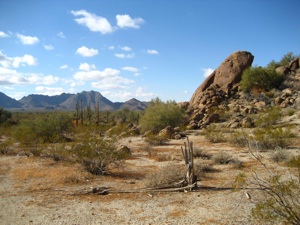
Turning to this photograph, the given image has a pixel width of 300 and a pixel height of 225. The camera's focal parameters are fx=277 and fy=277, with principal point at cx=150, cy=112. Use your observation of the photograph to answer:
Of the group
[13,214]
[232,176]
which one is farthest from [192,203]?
[13,214]

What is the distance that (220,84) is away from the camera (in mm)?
48844

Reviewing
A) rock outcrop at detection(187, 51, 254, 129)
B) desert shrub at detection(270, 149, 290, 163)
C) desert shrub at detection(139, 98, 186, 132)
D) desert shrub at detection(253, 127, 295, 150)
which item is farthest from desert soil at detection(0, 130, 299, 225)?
rock outcrop at detection(187, 51, 254, 129)

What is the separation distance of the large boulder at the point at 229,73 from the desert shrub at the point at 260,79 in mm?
3030

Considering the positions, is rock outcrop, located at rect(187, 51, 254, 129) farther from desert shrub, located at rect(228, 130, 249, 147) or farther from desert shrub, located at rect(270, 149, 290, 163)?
desert shrub, located at rect(270, 149, 290, 163)

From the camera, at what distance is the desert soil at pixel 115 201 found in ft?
26.5

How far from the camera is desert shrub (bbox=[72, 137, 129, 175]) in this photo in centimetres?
1419

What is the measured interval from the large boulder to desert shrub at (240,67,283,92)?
3.03 meters

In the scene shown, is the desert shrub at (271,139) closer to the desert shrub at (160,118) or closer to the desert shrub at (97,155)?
the desert shrub at (97,155)

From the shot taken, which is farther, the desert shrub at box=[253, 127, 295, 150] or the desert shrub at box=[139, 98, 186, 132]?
the desert shrub at box=[139, 98, 186, 132]

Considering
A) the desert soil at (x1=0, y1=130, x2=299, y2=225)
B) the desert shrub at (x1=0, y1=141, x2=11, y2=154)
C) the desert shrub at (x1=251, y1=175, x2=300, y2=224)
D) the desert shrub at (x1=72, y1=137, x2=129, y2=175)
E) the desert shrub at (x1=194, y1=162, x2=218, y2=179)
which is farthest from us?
the desert shrub at (x1=0, y1=141, x2=11, y2=154)

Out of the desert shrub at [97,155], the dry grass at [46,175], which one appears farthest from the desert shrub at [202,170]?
the dry grass at [46,175]

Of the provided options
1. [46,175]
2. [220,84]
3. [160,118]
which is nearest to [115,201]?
[46,175]

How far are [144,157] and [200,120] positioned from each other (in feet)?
71.2

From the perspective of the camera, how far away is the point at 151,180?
1123cm
